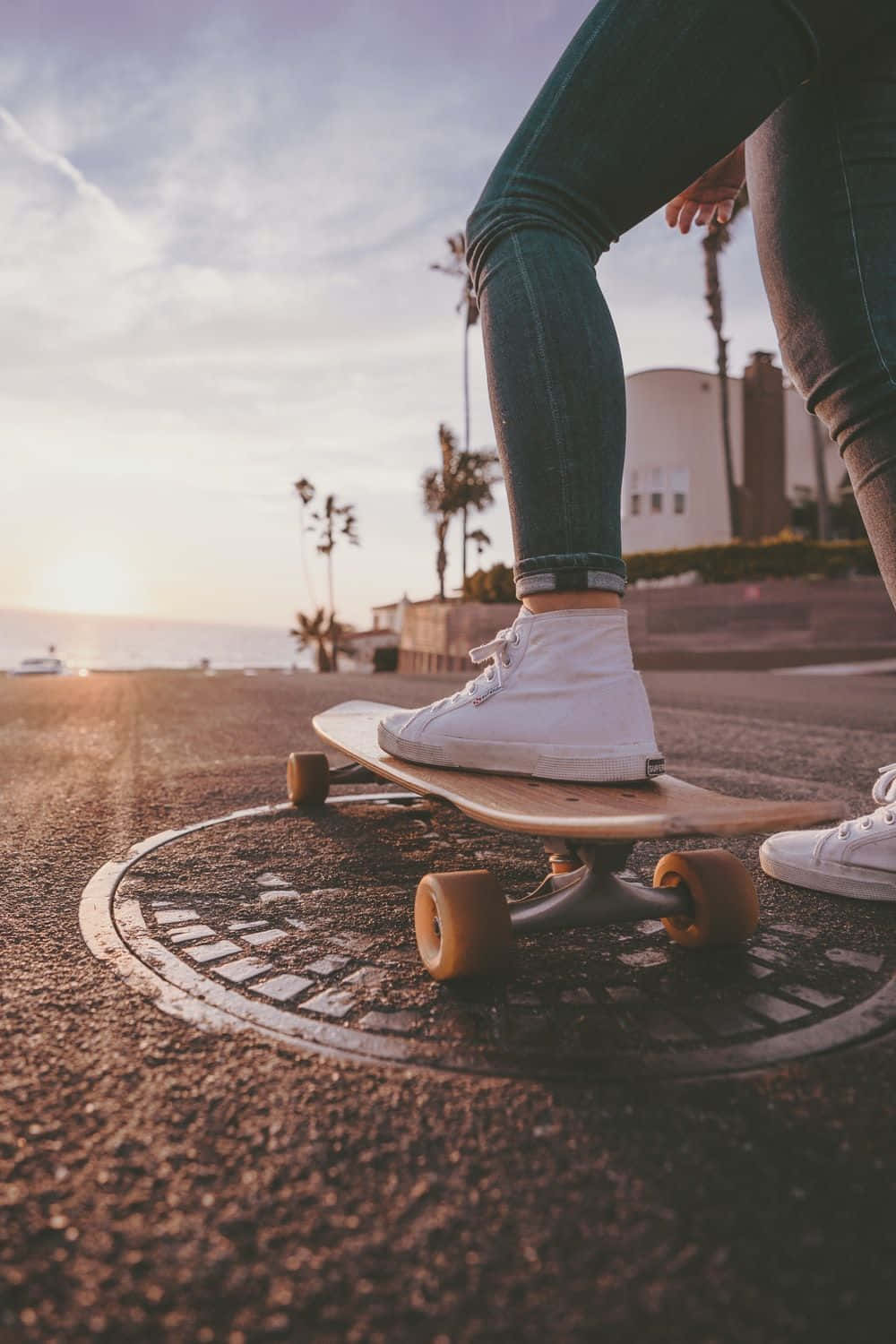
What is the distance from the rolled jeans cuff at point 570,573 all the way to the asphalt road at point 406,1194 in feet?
2.43

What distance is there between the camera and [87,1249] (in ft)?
2.08

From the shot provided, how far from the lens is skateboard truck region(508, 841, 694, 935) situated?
1253 millimetres

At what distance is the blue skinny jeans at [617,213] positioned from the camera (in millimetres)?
1376

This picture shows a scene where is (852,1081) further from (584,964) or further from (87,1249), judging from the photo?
(87,1249)

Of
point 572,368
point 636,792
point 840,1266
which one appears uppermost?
point 572,368

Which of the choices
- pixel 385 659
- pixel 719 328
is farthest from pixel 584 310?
pixel 719 328

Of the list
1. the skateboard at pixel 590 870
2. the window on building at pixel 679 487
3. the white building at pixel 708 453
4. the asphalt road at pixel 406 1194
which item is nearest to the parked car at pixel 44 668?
the white building at pixel 708 453

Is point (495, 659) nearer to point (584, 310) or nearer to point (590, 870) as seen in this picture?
point (590, 870)

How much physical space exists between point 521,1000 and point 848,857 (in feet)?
2.64

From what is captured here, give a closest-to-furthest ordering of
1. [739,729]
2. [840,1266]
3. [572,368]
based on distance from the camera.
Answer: [840,1266], [572,368], [739,729]

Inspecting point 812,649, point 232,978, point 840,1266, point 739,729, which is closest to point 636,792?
point 232,978

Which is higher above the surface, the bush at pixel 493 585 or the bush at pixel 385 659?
the bush at pixel 493 585

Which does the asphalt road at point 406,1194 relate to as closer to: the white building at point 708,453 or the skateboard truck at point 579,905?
the skateboard truck at point 579,905

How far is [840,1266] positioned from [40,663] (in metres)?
52.1
